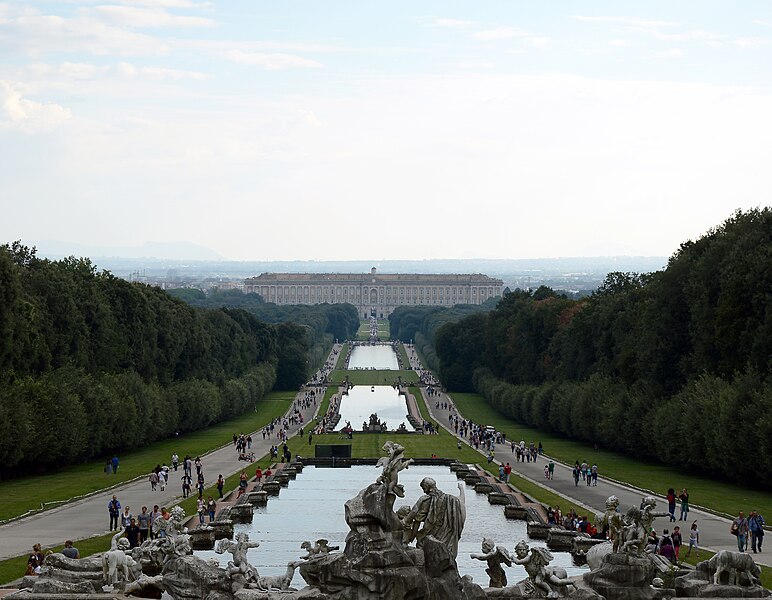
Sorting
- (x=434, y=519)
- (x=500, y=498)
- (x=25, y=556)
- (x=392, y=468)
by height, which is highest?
(x=392, y=468)

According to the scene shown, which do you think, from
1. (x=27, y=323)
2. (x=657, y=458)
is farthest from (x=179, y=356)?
(x=657, y=458)

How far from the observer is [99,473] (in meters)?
52.5

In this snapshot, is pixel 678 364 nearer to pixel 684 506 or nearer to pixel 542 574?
pixel 684 506

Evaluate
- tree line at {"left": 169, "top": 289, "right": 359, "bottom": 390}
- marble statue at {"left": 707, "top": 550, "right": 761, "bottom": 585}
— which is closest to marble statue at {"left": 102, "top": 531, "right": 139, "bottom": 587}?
marble statue at {"left": 707, "top": 550, "right": 761, "bottom": 585}

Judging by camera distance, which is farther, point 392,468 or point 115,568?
point 115,568

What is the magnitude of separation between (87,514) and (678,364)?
31.3 metres

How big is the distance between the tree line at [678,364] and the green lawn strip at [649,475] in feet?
2.33

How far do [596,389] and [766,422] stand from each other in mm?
23220

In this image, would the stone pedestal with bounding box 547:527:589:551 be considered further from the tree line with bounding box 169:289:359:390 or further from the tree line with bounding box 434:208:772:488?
the tree line with bounding box 169:289:359:390

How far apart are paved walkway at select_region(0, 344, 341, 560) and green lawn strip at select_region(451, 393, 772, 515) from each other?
1492 centimetres

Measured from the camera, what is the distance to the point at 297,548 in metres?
34.1

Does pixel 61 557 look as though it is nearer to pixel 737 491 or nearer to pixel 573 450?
pixel 737 491

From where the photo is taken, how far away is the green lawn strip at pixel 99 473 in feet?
142

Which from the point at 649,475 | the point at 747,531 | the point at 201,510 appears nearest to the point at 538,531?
the point at 747,531
